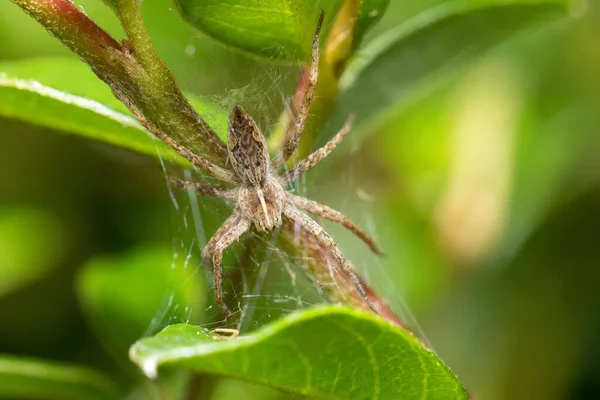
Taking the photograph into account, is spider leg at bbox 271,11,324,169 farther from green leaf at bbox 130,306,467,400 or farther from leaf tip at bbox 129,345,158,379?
leaf tip at bbox 129,345,158,379

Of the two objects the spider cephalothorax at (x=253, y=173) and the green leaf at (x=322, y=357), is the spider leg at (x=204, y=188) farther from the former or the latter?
the green leaf at (x=322, y=357)

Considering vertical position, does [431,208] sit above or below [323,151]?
below

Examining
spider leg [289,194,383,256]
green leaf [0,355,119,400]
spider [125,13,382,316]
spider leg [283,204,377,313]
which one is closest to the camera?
spider leg [283,204,377,313]

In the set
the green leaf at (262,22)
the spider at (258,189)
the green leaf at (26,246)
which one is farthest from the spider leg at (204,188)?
the green leaf at (26,246)

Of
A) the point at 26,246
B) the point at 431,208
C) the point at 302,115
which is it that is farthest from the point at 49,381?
the point at 431,208

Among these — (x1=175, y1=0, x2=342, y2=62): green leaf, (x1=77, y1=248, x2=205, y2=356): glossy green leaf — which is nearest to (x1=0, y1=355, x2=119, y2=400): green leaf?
(x1=77, y1=248, x2=205, y2=356): glossy green leaf

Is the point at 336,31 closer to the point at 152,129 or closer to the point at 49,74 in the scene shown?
the point at 152,129

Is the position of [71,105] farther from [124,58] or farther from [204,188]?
[204,188]
